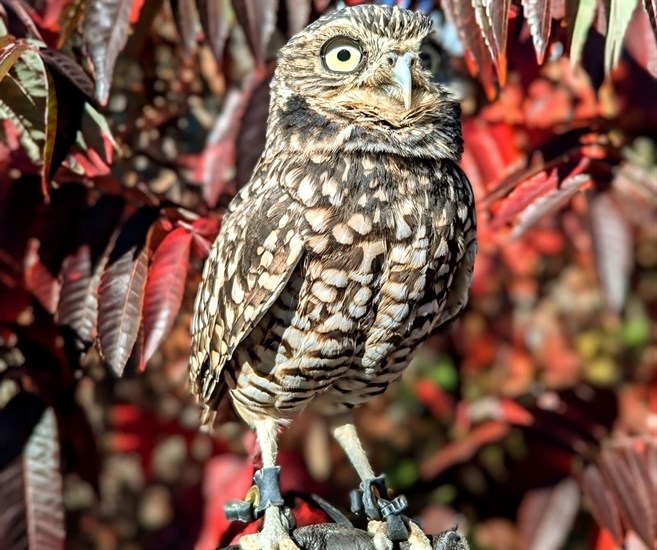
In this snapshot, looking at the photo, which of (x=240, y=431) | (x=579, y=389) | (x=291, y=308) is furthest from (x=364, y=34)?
(x=240, y=431)

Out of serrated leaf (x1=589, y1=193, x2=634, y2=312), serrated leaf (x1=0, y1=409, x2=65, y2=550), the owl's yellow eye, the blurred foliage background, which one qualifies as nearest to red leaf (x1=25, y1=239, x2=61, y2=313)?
the blurred foliage background

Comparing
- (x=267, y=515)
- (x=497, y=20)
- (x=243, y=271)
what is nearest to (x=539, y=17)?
(x=497, y=20)

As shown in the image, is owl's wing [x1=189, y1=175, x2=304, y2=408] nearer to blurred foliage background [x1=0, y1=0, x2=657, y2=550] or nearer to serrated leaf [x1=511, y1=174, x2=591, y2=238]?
blurred foliage background [x1=0, y1=0, x2=657, y2=550]

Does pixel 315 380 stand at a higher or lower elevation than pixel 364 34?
lower

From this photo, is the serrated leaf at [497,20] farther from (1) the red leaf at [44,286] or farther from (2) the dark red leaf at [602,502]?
(2) the dark red leaf at [602,502]

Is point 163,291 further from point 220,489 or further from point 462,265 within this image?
point 220,489

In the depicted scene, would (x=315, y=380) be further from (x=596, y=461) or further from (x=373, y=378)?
(x=596, y=461)
